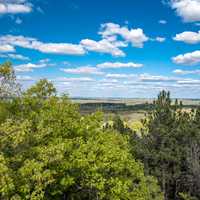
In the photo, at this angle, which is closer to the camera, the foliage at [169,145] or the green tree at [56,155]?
the green tree at [56,155]

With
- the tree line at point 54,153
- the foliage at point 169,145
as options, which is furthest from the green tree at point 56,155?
the foliage at point 169,145

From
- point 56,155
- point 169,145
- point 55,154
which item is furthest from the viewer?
point 169,145

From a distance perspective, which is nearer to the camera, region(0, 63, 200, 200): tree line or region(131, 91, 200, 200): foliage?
region(0, 63, 200, 200): tree line

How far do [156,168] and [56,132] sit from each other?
3667 cm

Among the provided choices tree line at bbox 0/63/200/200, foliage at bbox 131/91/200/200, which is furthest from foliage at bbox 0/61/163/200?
foliage at bbox 131/91/200/200

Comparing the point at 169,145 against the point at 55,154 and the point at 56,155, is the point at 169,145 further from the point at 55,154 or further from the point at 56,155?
the point at 56,155

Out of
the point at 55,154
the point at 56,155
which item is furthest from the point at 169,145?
the point at 56,155

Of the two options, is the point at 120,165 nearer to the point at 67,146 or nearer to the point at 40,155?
the point at 67,146

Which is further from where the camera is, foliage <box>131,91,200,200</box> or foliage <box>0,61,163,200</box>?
foliage <box>131,91,200,200</box>

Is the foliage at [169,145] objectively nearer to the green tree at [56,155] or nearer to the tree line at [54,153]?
the tree line at [54,153]

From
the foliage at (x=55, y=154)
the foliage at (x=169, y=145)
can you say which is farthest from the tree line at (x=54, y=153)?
the foliage at (x=169, y=145)

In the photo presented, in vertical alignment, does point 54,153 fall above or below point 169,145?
above

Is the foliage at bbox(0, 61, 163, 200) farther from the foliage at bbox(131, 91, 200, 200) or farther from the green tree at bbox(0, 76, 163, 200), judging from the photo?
the foliage at bbox(131, 91, 200, 200)

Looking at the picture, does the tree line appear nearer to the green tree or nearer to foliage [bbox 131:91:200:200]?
the green tree
